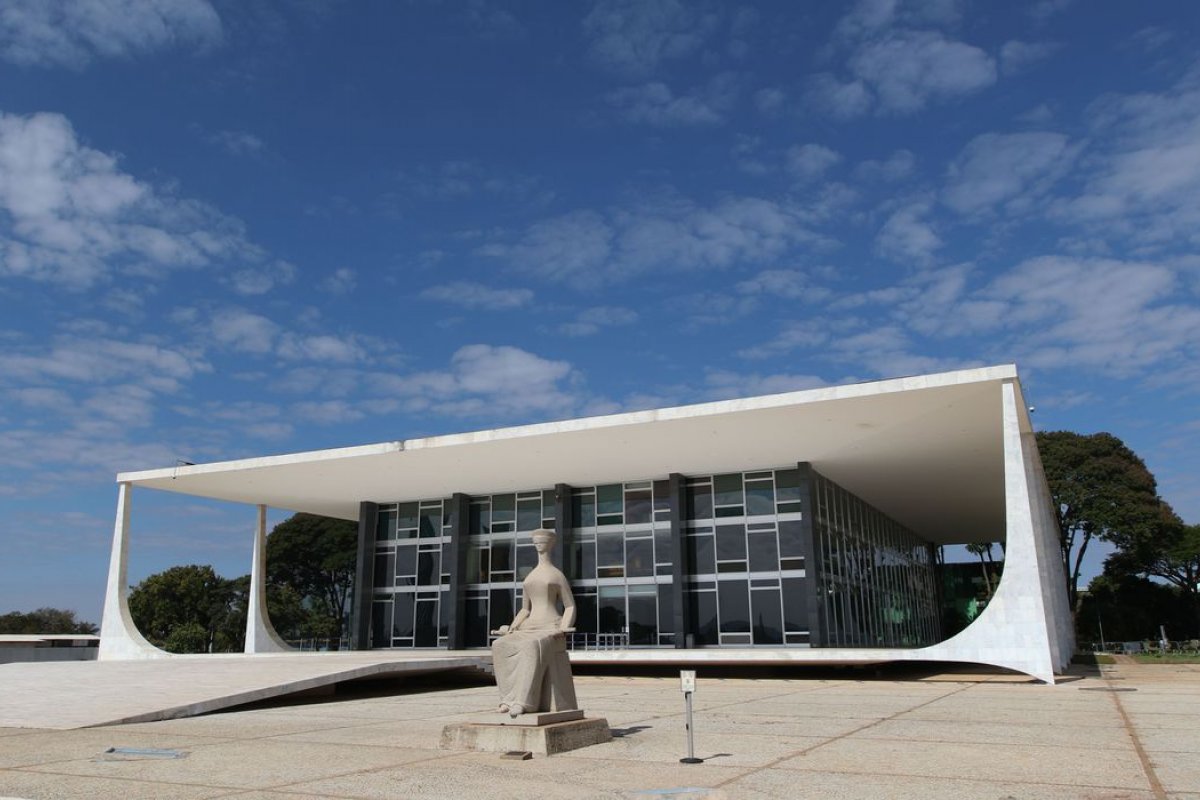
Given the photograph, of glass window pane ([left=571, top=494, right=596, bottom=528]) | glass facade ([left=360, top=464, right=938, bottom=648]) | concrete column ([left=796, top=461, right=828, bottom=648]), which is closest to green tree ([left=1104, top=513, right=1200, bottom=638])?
glass facade ([left=360, top=464, right=938, bottom=648])

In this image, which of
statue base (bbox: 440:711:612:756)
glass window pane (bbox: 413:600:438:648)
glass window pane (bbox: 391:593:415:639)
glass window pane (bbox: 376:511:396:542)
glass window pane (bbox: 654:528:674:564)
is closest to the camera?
statue base (bbox: 440:711:612:756)

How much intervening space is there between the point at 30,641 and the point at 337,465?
85.3ft

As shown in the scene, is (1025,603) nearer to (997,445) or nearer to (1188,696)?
(1188,696)

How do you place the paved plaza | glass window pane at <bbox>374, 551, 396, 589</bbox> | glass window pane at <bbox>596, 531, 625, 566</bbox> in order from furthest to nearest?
glass window pane at <bbox>374, 551, 396, 589</bbox> → glass window pane at <bbox>596, 531, 625, 566</bbox> → the paved plaza

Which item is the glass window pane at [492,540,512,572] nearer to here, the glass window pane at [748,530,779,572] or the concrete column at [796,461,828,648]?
the glass window pane at [748,530,779,572]

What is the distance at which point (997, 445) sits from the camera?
84.8 feet

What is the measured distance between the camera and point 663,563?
28578 mm

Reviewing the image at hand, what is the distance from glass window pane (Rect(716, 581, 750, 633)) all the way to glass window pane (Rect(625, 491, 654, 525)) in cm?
338

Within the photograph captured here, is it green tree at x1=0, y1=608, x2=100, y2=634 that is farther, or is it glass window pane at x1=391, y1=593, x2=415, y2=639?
green tree at x1=0, y1=608, x2=100, y2=634

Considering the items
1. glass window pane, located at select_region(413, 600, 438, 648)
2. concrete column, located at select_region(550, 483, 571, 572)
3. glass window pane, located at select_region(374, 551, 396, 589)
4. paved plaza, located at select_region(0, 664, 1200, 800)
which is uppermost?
concrete column, located at select_region(550, 483, 571, 572)

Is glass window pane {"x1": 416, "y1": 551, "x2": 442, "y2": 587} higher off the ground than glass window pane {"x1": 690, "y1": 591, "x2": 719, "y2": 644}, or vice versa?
glass window pane {"x1": 416, "y1": 551, "x2": 442, "y2": 587}

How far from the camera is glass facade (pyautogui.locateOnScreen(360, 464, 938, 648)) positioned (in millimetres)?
27078

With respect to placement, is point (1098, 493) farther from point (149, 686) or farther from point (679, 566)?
point (149, 686)

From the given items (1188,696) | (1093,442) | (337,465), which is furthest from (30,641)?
(1093,442)
